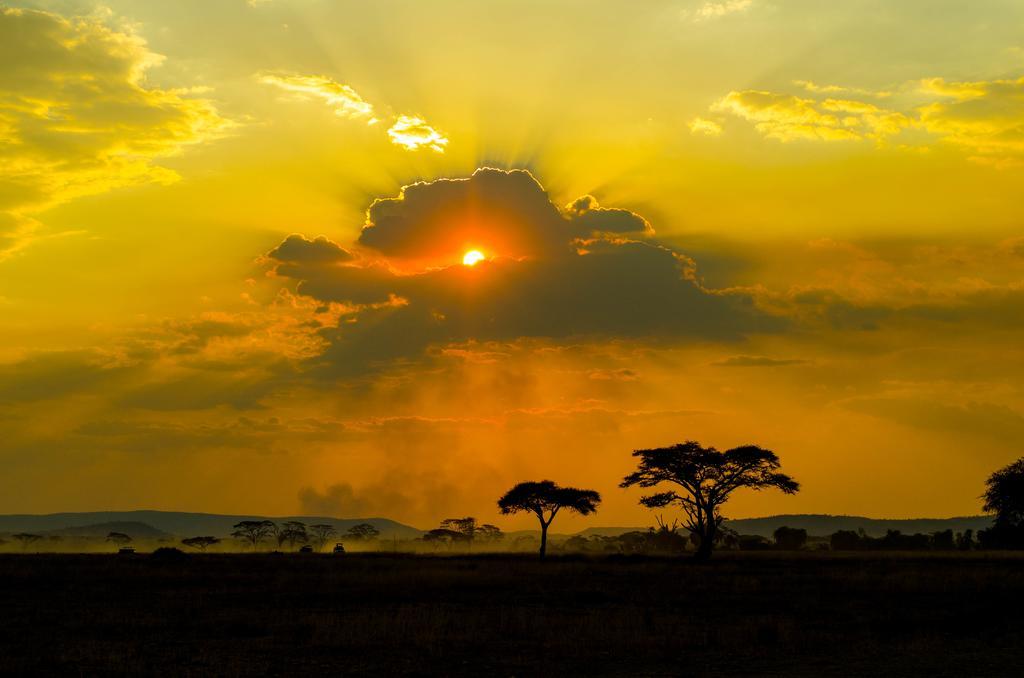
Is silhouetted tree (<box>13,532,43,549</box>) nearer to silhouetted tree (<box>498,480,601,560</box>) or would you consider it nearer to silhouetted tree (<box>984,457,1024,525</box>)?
silhouetted tree (<box>498,480,601,560</box>)

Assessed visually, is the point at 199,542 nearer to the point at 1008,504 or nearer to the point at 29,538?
the point at 29,538

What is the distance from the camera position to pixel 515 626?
30422mm

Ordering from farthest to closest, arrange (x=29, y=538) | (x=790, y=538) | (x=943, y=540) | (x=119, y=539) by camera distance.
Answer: (x=29, y=538)
(x=119, y=539)
(x=790, y=538)
(x=943, y=540)

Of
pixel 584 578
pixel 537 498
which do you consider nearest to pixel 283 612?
pixel 584 578

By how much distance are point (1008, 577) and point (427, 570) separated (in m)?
32.9

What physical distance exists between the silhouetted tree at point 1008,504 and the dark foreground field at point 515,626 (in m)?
60.0

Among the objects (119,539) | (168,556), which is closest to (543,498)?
(168,556)

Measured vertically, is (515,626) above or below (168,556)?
below

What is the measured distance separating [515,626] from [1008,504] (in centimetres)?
9402

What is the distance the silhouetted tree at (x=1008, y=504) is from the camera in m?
105

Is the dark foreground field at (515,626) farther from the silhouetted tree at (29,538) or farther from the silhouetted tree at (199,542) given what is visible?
the silhouetted tree at (29,538)

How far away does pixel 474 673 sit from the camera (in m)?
22.5

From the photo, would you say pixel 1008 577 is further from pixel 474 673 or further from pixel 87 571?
Result: pixel 87 571

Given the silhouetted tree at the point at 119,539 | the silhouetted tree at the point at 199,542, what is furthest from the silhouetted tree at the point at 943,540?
the silhouetted tree at the point at 119,539
